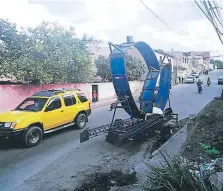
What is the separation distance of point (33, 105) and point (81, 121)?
232cm

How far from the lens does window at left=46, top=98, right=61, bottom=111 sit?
897 cm

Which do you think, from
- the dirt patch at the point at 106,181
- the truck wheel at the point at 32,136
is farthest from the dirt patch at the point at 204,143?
the truck wheel at the point at 32,136

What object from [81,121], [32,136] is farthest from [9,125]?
[81,121]

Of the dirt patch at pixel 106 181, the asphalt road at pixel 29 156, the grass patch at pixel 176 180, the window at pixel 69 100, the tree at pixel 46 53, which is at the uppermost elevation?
the tree at pixel 46 53

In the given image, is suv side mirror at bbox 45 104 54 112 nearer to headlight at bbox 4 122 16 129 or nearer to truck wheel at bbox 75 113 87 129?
headlight at bbox 4 122 16 129

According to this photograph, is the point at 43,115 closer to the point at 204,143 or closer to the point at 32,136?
the point at 32,136

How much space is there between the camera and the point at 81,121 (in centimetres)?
1062

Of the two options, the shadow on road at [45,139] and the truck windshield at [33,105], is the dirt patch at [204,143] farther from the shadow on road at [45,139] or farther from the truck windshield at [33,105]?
the truck windshield at [33,105]

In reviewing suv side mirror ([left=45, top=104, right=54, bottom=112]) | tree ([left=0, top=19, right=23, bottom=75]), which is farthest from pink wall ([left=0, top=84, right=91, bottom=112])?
suv side mirror ([left=45, top=104, right=54, bottom=112])

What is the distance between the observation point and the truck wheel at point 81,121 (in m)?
10.4

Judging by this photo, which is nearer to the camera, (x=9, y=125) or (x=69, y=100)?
(x=9, y=125)

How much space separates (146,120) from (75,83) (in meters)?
10.00

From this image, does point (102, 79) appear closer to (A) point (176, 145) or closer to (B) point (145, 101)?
(B) point (145, 101)

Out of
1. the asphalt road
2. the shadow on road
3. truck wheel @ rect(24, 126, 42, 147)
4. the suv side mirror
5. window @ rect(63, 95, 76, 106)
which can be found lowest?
the asphalt road
